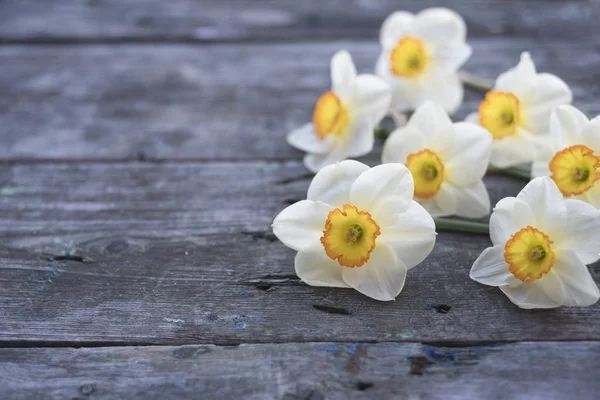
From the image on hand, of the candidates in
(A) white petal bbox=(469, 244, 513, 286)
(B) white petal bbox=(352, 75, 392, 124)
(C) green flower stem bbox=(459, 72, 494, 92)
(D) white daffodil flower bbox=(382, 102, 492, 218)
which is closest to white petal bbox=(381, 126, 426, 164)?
(D) white daffodil flower bbox=(382, 102, 492, 218)

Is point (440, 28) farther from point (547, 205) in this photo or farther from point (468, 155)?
point (547, 205)

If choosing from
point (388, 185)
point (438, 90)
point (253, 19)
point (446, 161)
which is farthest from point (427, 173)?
point (253, 19)

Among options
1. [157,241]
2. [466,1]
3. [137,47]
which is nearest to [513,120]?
[157,241]

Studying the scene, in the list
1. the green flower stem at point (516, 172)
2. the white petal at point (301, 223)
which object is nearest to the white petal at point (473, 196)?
the green flower stem at point (516, 172)

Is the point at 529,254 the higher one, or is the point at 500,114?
the point at 500,114

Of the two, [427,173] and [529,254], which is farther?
[427,173]

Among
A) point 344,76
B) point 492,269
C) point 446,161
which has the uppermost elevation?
point 344,76

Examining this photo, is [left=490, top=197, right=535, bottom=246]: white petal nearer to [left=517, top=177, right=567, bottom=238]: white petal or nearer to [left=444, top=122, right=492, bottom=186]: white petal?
[left=517, top=177, right=567, bottom=238]: white petal

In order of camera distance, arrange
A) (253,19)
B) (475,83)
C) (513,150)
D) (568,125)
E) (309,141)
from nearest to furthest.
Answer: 1. (568,125)
2. (513,150)
3. (309,141)
4. (475,83)
5. (253,19)
